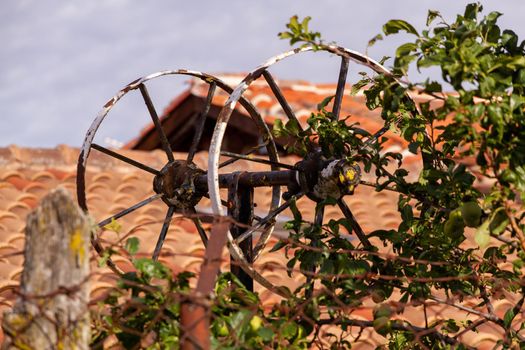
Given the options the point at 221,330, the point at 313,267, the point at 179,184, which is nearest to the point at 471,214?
the point at 313,267

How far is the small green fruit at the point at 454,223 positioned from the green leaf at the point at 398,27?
0.47 metres

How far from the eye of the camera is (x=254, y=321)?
6.88 ft

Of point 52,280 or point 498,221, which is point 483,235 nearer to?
point 498,221

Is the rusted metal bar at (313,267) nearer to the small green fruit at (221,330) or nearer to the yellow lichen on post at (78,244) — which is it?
the small green fruit at (221,330)

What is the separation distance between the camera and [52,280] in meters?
1.79

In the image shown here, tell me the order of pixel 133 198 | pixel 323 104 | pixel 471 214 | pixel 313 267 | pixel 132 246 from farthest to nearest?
1. pixel 133 198
2. pixel 323 104
3. pixel 313 267
4. pixel 471 214
5. pixel 132 246

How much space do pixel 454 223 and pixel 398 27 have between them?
53 cm

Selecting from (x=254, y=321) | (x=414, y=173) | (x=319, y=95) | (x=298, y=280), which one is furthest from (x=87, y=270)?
(x=319, y=95)

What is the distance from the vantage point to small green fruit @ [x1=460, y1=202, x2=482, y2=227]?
92.7 inches

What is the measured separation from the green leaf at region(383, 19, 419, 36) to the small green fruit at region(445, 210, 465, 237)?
1.54 feet

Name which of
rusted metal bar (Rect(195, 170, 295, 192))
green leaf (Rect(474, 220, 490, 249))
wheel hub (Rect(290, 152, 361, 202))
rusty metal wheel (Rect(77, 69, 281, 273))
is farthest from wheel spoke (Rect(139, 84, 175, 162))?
green leaf (Rect(474, 220, 490, 249))

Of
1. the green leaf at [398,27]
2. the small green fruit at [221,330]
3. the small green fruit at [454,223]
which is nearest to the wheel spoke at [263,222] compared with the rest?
the small green fruit at [454,223]

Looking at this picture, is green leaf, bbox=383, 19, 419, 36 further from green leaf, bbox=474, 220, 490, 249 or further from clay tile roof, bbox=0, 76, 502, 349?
clay tile roof, bbox=0, 76, 502, 349

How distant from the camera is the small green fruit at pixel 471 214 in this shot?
2.35 meters
